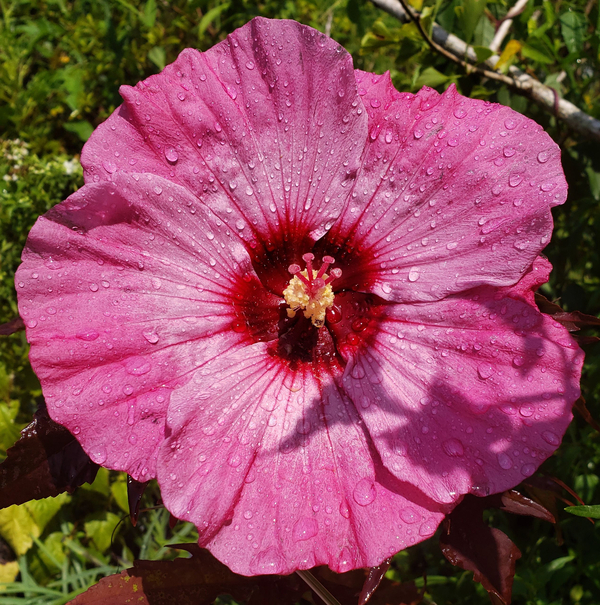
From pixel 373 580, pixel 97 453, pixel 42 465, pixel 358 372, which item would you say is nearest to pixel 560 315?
pixel 358 372

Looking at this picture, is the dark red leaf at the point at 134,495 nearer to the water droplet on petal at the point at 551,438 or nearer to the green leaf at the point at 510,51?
the water droplet on petal at the point at 551,438

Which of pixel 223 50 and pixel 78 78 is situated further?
pixel 78 78

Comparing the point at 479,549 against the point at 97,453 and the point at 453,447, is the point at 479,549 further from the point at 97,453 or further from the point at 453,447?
the point at 97,453

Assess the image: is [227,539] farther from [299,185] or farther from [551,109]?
[551,109]

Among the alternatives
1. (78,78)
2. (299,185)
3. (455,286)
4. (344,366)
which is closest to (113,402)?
(344,366)

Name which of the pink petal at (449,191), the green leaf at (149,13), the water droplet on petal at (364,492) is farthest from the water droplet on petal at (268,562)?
the green leaf at (149,13)

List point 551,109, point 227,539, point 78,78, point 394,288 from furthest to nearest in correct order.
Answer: point 78,78 → point 551,109 → point 394,288 → point 227,539
